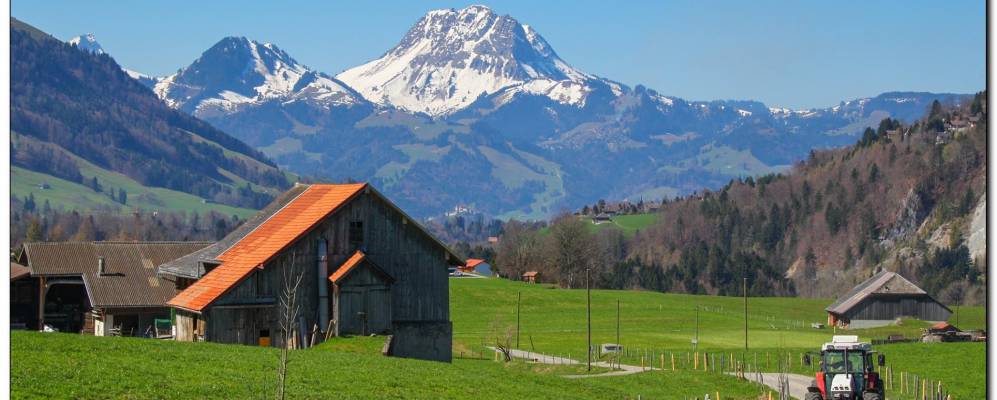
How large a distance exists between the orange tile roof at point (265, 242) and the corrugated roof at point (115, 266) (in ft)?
33.9

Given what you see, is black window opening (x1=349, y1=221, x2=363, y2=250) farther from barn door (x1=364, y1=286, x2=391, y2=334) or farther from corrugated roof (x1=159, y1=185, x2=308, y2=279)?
corrugated roof (x1=159, y1=185, x2=308, y2=279)

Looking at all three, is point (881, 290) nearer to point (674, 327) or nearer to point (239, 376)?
point (674, 327)

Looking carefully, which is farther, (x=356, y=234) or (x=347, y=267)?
(x=356, y=234)

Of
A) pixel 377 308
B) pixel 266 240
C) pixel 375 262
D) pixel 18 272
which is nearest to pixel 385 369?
pixel 377 308

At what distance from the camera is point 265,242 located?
52875mm

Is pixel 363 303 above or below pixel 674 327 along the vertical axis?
above

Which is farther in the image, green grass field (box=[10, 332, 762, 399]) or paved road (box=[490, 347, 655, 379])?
paved road (box=[490, 347, 655, 379])

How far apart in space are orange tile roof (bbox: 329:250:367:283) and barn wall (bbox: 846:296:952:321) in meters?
86.9

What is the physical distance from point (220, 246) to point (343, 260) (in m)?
7.33

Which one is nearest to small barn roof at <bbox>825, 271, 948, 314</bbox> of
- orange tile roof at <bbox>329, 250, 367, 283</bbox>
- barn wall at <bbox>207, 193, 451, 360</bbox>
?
barn wall at <bbox>207, 193, 451, 360</bbox>

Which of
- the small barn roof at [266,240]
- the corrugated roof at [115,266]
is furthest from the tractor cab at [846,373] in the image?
the corrugated roof at [115,266]

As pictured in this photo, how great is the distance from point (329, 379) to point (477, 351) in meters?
45.1

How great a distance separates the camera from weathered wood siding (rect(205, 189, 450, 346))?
50344 millimetres

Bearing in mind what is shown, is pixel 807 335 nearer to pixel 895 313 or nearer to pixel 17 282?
pixel 895 313
